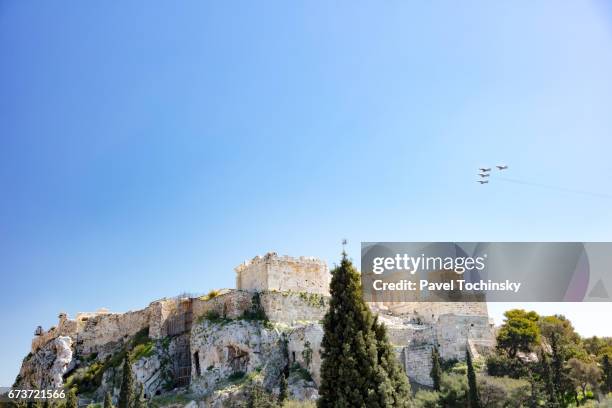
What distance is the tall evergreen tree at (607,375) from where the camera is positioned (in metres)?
35.7

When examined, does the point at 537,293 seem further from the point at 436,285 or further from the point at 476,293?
the point at 436,285

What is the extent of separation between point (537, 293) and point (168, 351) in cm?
2827

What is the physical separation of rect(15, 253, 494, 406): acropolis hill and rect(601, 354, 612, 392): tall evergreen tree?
704cm

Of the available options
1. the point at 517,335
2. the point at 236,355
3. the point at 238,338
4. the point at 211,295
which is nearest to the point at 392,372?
the point at 238,338

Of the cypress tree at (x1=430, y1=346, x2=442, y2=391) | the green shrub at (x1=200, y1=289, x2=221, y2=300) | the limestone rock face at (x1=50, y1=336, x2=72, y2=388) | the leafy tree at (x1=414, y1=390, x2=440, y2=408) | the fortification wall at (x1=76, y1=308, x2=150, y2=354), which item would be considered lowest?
the leafy tree at (x1=414, y1=390, x2=440, y2=408)

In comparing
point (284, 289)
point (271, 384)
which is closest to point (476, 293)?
point (284, 289)

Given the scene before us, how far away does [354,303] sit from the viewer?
18.4 metres

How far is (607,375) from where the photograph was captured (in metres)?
35.8

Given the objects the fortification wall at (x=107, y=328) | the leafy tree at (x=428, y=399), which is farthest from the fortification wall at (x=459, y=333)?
the fortification wall at (x=107, y=328)

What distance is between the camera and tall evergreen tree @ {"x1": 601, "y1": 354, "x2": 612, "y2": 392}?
3569 centimetres

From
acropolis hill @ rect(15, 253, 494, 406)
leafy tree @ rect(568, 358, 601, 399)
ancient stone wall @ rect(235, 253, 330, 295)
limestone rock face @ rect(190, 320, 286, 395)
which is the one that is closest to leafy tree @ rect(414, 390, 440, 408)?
acropolis hill @ rect(15, 253, 494, 406)

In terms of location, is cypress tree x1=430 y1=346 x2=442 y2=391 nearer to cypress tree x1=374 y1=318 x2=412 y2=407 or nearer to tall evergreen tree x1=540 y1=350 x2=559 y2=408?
tall evergreen tree x1=540 y1=350 x2=559 y2=408

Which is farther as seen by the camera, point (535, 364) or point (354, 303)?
point (535, 364)

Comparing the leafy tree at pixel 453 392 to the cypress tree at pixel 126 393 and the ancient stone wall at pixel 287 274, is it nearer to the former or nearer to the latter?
the ancient stone wall at pixel 287 274
